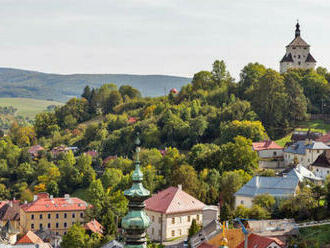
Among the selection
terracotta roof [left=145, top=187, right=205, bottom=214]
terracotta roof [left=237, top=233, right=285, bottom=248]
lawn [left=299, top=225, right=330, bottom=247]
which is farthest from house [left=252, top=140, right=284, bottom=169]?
terracotta roof [left=237, top=233, right=285, bottom=248]

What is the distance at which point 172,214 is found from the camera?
4594 centimetres

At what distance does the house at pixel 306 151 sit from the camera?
195 ft

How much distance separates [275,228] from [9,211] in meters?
36.2

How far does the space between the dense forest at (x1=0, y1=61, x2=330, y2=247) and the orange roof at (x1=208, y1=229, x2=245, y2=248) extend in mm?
7009

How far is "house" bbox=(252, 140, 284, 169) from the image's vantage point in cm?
6278

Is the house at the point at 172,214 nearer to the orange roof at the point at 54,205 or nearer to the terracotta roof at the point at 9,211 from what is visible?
the orange roof at the point at 54,205

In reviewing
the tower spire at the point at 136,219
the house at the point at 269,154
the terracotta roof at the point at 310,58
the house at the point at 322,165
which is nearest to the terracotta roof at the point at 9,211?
the house at the point at 269,154

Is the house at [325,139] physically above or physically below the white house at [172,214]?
above

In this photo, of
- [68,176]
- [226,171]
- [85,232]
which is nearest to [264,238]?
[85,232]

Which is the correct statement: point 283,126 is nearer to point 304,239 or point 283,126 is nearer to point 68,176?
point 68,176

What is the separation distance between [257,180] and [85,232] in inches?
591

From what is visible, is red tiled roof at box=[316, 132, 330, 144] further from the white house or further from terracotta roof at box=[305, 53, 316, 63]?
terracotta roof at box=[305, 53, 316, 63]

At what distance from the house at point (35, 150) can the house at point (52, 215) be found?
112ft

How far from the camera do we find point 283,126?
2921 inches
